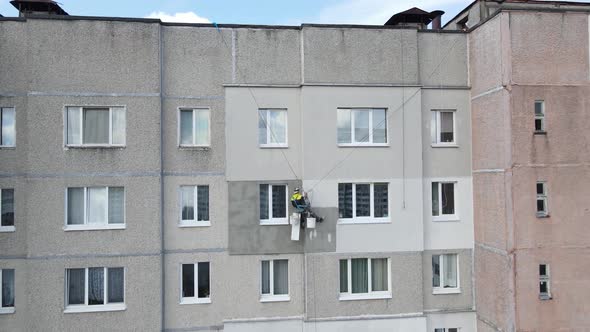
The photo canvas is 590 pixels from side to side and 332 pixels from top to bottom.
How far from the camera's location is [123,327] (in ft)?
42.1

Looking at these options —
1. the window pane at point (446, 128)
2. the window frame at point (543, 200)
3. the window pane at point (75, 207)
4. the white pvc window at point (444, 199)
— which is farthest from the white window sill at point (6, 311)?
the window frame at point (543, 200)

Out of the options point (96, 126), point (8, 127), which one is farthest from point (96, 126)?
point (8, 127)

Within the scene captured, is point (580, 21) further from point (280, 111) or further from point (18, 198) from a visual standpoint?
point (18, 198)

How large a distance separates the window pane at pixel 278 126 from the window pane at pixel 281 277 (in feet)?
13.4

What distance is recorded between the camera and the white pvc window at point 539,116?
1247 cm

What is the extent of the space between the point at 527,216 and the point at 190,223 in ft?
34.1

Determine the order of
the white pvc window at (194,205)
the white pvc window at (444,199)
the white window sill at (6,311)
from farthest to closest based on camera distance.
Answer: the white pvc window at (444,199)
the white pvc window at (194,205)
the white window sill at (6,311)

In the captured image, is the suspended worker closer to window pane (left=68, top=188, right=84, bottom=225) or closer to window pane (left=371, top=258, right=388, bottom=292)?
window pane (left=371, top=258, right=388, bottom=292)

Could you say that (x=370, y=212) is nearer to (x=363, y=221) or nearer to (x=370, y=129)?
(x=363, y=221)

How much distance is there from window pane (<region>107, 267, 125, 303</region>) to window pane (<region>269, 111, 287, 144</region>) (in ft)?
21.1

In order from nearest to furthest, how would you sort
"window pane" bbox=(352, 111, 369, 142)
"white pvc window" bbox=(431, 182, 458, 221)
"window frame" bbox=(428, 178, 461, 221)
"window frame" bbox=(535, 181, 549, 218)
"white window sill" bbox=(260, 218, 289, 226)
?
"window frame" bbox=(535, 181, 549, 218)
"white window sill" bbox=(260, 218, 289, 226)
"window pane" bbox=(352, 111, 369, 142)
"window frame" bbox=(428, 178, 461, 221)
"white pvc window" bbox=(431, 182, 458, 221)

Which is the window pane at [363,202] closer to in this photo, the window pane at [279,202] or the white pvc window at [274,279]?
the window pane at [279,202]

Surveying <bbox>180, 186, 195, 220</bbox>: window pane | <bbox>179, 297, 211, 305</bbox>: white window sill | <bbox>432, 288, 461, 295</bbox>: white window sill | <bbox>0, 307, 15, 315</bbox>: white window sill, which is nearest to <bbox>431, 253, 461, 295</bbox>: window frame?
<bbox>432, 288, 461, 295</bbox>: white window sill

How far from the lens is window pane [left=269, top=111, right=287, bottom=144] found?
1396cm
